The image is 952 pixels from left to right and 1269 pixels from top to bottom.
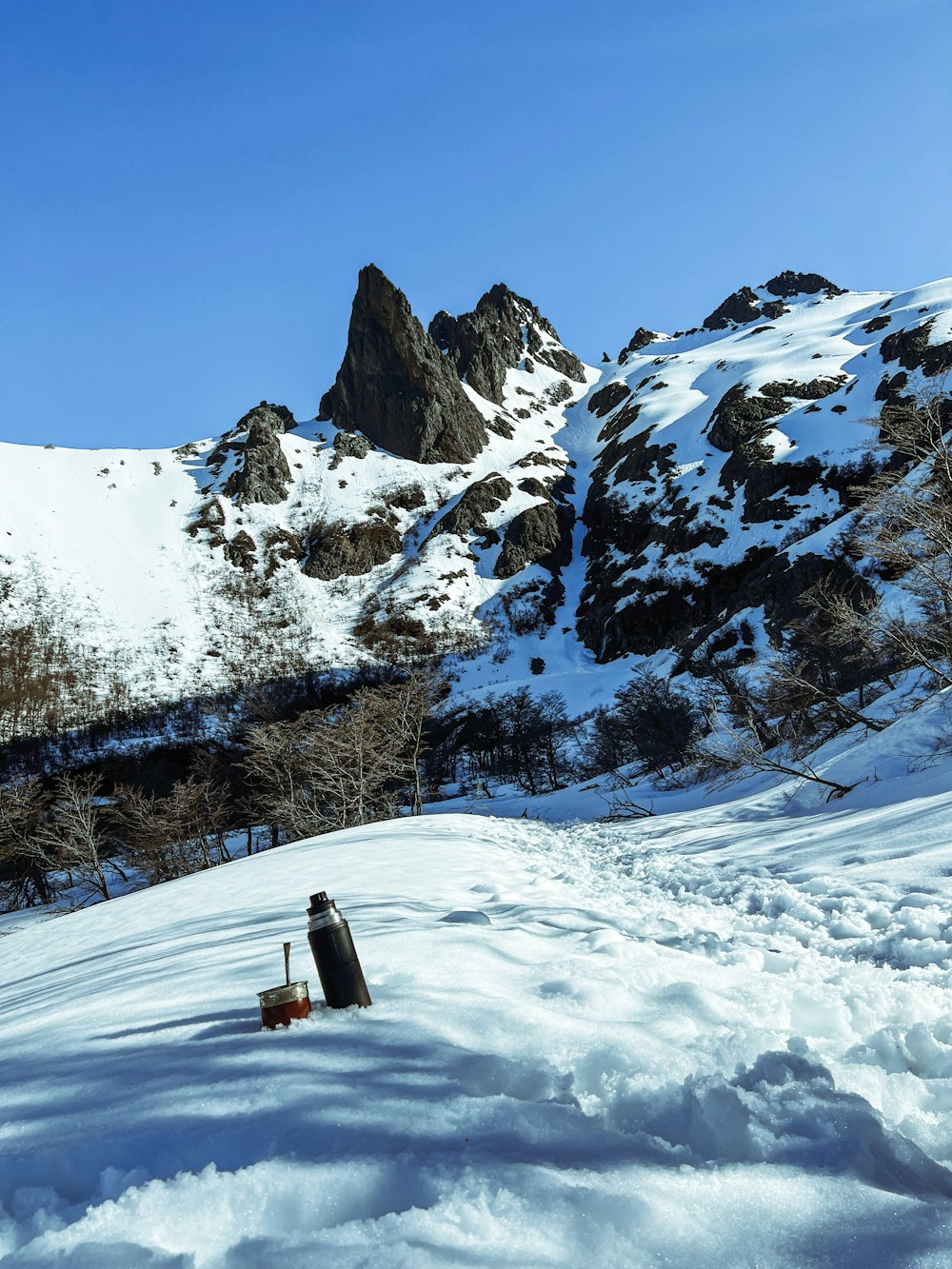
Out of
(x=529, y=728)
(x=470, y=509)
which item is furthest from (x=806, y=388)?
(x=529, y=728)

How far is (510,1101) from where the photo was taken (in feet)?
5.63

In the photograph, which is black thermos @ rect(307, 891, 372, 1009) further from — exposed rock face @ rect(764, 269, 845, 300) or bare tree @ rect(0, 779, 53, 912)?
exposed rock face @ rect(764, 269, 845, 300)

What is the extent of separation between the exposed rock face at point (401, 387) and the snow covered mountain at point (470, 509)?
454mm

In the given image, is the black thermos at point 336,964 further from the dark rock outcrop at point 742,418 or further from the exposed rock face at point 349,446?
the exposed rock face at point 349,446

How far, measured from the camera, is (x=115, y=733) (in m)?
70.6

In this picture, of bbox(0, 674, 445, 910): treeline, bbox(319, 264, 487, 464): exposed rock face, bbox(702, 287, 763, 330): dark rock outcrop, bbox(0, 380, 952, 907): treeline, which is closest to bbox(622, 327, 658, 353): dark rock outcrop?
bbox(702, 287, 763, 330): dark rock outcrop

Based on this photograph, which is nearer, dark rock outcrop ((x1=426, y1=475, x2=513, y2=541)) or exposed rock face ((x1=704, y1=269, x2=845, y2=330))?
dark rock outcrop ((x1=426, y1=475, x2=513, y2=541))

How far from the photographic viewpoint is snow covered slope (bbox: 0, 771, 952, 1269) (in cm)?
124

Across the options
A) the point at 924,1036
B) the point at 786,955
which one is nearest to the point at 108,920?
the point at 786,955

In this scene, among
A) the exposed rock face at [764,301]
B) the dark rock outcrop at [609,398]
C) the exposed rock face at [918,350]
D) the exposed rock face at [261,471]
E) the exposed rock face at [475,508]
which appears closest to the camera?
the exposed rock face at [918,350]

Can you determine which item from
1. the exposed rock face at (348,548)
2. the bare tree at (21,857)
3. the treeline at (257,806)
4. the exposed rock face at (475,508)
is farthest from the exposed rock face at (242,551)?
the bare tree at (21,857)

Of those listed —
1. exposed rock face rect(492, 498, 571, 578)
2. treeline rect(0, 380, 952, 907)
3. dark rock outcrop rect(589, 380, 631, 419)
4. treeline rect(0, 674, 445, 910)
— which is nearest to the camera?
treeline rect(0, 380, 952, 907)

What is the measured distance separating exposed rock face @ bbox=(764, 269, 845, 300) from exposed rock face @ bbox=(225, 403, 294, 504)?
141252 millimetres

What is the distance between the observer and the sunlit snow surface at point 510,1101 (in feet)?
4.07
